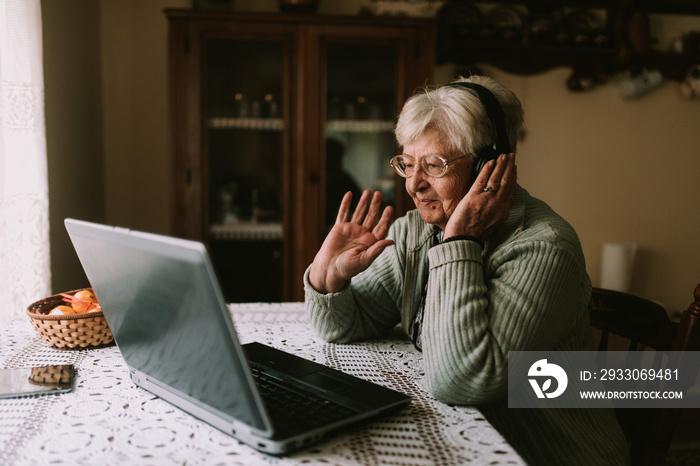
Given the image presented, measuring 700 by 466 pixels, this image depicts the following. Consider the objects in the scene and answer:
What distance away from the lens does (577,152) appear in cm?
297

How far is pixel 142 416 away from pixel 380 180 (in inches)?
75.1

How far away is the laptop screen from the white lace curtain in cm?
83

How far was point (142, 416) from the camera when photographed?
2.53 feet

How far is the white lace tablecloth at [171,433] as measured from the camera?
26.2 inches

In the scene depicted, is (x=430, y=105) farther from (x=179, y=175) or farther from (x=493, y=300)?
(x=179, y=175)

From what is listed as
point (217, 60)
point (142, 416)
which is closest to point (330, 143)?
point (217, 60)

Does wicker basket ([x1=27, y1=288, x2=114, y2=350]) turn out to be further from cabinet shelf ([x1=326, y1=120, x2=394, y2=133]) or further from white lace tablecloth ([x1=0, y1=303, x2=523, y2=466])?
cabinet shelf ([x1=326, y1=120, x2=394, y2=133])

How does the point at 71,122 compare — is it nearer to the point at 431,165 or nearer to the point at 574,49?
the point at 431,165

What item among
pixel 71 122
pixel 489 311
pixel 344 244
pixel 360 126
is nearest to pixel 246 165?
pixel 360 126

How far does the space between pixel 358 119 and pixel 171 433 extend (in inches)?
78.0

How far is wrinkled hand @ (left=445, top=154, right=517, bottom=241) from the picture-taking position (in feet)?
3.24

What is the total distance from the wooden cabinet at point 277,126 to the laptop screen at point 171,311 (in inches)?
64.7

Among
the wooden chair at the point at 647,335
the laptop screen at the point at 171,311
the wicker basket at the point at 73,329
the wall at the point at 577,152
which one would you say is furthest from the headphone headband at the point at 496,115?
the wall at the point at 577,152

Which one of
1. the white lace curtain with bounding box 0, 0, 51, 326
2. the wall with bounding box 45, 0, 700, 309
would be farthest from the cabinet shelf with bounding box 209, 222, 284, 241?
the white lace curtain with bounding box 0, 0, 51, 326
